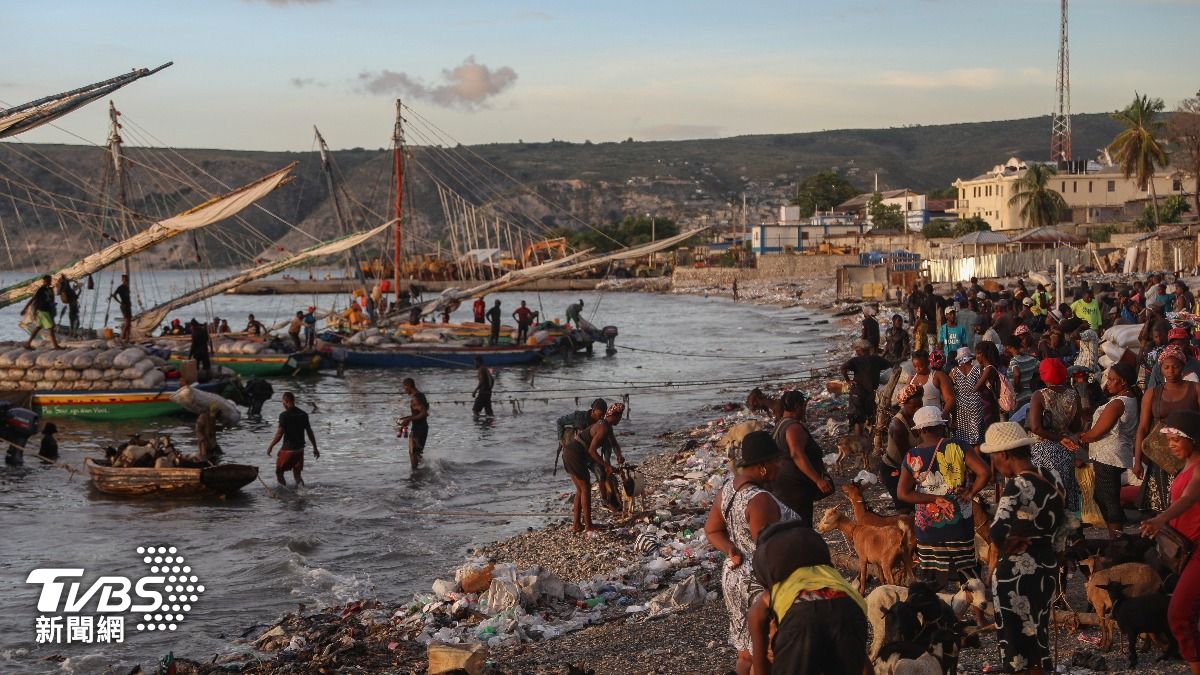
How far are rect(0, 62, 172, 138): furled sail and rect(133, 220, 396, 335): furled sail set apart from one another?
14.0 meters

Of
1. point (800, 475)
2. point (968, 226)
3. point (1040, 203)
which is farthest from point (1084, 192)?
point (800, 475)

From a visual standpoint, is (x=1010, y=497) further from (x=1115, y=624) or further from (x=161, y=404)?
(x=161, y=404)

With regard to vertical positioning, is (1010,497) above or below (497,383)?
above

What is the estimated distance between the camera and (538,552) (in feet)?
44.9

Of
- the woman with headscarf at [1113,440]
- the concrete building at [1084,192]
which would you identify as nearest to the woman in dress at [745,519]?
the woman with headscarf at [1113,440]

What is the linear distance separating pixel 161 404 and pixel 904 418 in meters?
22.6

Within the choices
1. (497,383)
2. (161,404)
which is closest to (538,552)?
(161,404)

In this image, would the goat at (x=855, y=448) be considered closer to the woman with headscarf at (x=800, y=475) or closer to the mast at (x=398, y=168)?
the woman with headscarf at (x=800, y=475)

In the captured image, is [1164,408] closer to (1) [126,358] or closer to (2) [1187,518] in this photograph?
(2) [1187,518]

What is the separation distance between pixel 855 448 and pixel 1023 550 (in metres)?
8.88

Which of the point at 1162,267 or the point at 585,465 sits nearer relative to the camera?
the point at 585,465

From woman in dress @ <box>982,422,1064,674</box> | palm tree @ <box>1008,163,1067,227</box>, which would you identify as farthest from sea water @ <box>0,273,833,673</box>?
palm tree @ <box>1008,163,1067,227</box>

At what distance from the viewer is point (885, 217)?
114188mm

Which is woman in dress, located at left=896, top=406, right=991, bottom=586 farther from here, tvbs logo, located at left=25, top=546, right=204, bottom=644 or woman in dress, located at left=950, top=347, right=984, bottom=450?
Answer: tvbs logo, located at left=25, top=546, right=204, bottom=644
